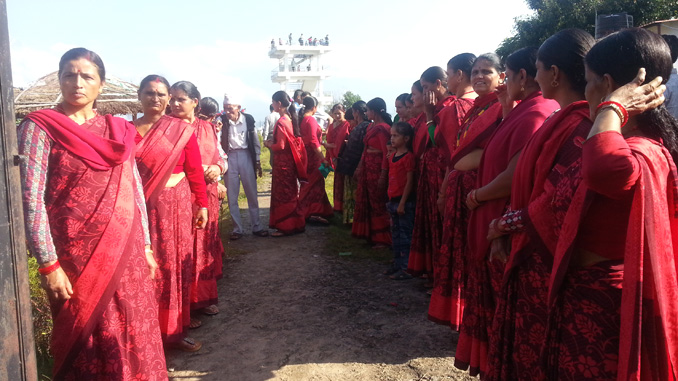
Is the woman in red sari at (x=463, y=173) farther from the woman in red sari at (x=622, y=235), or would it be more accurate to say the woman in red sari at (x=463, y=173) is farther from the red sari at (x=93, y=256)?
the red sari at (x=93, y=256)

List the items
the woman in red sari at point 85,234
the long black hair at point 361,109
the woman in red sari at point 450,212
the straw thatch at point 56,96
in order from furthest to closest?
the straw thatch at point 56,96, the long black hair at point 361,109, the woman in red sari at point 450,212, the woman in red sari at point 85,234

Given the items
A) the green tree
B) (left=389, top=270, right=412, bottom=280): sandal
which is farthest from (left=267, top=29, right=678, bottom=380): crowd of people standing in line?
the green tree

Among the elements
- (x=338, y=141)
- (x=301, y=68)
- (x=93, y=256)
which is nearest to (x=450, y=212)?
(x=93, y=256)

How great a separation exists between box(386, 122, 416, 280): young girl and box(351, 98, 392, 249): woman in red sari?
49 centimetres

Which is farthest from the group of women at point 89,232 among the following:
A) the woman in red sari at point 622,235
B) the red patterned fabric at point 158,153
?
the woman in red sari at point 622,235

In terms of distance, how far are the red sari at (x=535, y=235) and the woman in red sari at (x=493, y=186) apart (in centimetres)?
38

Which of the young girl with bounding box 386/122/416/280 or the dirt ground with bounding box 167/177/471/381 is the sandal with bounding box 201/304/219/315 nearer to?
the dirt ground with bounding box 167/177/471/381

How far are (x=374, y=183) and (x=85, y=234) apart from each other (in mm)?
4339

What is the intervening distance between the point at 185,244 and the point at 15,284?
7.45 ft

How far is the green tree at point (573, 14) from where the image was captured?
58.9 ft

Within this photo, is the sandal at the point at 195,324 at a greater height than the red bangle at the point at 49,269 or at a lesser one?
lesser

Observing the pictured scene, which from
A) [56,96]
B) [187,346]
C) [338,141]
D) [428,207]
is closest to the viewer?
[187,346]

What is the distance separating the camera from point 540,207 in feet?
6.73

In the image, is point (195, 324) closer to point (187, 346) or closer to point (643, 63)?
point (187, 346)
